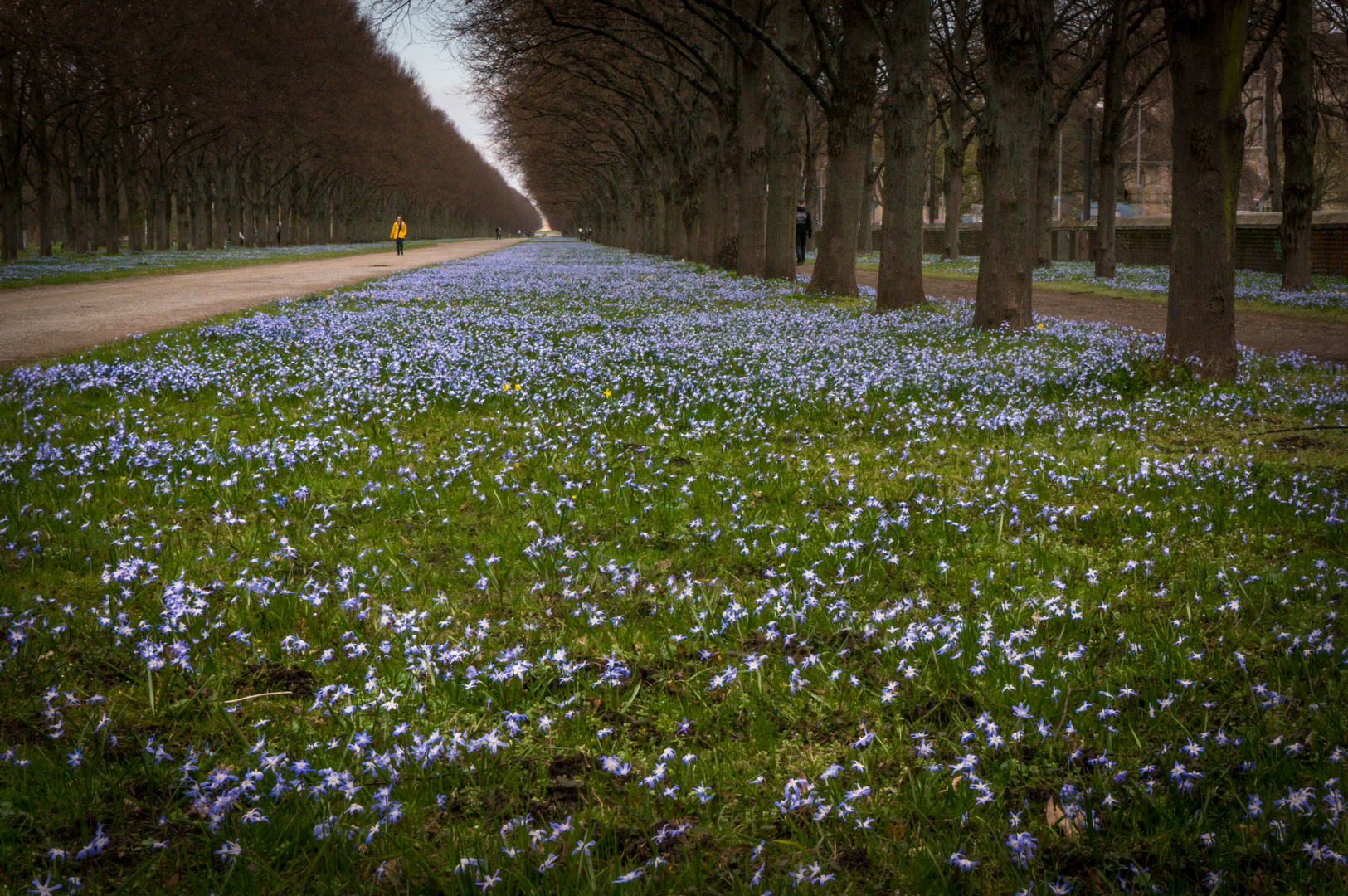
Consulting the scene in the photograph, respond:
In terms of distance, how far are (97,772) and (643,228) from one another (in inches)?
2438

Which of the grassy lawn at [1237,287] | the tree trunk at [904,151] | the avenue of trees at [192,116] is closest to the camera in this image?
the tree trunk at [904,151]

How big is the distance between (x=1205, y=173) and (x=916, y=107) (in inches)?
348

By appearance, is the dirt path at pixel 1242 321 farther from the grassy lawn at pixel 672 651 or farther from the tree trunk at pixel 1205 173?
the grassy lawn at pixel 672 651

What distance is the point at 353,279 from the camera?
28641 millimetres

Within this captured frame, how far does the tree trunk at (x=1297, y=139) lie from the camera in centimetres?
2012

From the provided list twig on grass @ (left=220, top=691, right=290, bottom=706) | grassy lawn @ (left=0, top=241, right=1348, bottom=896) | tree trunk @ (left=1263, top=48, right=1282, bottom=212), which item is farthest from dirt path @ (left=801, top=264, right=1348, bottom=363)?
tree trunk @ (left=1263, top=48, right=1282, bottom=212)

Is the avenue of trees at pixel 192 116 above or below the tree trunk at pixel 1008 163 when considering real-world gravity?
above

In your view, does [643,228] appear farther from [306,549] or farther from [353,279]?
[306,549]

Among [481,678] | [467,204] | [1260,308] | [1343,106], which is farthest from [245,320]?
[467,204]

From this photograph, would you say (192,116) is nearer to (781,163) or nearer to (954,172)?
(781,163)

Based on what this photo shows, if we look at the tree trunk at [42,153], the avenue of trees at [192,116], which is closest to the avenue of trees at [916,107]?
the avenue of trees at [192,116]

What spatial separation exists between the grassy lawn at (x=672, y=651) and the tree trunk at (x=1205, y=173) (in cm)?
192

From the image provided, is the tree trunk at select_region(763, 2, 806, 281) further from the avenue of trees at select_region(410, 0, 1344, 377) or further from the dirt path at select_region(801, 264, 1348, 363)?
the dirt path at select_region(801, 264, 1348, 363)

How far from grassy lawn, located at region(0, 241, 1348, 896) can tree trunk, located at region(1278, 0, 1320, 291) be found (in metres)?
16.3
